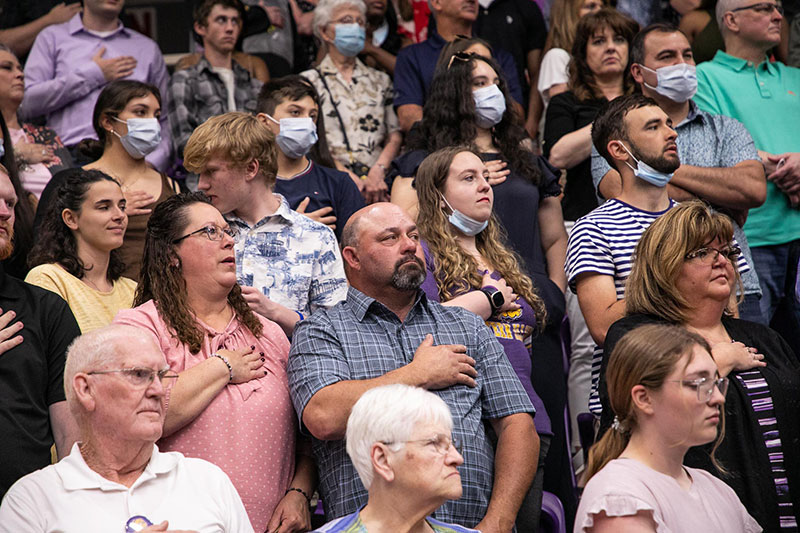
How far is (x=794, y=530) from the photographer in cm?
329

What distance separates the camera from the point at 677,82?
193 inches

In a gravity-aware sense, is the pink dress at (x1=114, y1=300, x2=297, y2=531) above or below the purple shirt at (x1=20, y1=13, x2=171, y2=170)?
above

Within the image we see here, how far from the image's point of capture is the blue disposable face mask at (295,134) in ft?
16.1

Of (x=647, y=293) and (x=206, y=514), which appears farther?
(x=647, y=293)

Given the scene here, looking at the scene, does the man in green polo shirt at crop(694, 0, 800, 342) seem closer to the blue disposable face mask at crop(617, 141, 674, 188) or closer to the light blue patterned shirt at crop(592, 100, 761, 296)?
the light blue patterned shirt at crop(592, 100, 761, 296)

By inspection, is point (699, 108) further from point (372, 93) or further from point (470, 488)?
point (470, 488)

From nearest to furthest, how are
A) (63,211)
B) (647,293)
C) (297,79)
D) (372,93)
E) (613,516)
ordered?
(613,516) < (647,293) < (63,211) < (297,79) < (372,93)

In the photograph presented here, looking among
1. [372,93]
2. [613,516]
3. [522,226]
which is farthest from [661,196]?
[372,93]

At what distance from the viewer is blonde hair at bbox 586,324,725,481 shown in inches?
117

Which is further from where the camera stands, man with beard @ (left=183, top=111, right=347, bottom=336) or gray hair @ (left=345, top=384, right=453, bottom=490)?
man with beard @ (left=183, top=111, right=347, bottom=336)

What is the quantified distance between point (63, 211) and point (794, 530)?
292cm

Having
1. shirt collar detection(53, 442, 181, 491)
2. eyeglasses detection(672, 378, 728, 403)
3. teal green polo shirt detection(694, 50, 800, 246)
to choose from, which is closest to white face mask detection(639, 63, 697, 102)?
teal green polo shirt detection(694, 50, 800, 246)

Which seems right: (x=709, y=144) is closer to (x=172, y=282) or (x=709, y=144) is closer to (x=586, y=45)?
(x=586, y=45)

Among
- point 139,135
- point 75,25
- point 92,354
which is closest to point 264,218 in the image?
point 139,135
